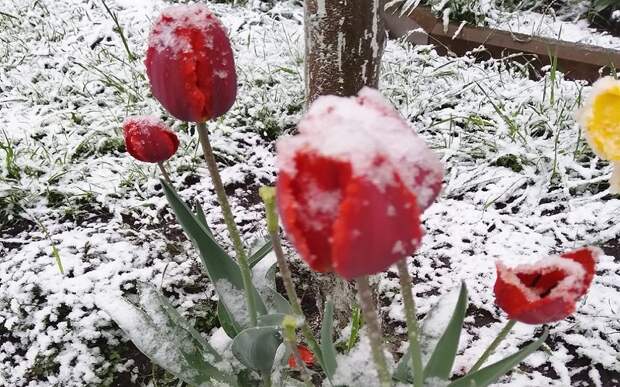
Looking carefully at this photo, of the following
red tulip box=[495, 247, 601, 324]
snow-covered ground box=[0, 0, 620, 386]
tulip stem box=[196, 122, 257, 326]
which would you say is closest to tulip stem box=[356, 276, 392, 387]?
red tulip box=[495, 247, 601, 324]

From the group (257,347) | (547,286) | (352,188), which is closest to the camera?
(352,188)

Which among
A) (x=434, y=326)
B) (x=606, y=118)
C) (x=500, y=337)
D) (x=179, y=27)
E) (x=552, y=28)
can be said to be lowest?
(x=552, y=28)

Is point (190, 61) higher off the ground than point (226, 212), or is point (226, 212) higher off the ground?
point (190, 61)

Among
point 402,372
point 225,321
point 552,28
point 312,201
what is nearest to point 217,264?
point 225,321

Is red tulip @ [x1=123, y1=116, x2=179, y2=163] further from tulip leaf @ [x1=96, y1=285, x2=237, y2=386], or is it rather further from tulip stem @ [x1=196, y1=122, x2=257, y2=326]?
tulip leaf @ [x1=96, y1=285, x2=237, y2=386]

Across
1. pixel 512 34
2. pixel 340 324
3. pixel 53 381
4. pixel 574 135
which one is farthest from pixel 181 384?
pixel 512 34

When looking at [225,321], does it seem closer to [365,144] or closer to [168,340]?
[168,340]

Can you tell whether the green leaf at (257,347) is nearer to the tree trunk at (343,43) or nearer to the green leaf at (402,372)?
the green leaf at (402,372)
